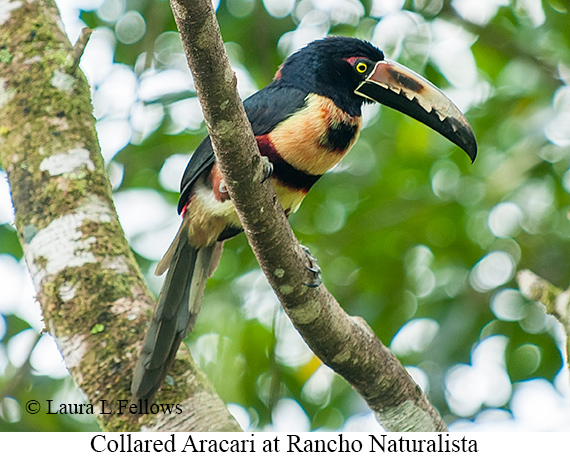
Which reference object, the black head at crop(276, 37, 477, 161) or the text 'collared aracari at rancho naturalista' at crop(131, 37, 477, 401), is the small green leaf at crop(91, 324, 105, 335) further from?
the black head at crop(276, 37, 477, 161)

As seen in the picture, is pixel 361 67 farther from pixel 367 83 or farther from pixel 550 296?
pixel 550 296

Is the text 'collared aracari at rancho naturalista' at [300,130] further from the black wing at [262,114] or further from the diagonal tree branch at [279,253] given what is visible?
the diagonal tree branch at [279,253]

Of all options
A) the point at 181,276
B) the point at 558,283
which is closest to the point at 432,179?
the point at 558,283

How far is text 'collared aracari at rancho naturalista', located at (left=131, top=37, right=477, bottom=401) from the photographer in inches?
122

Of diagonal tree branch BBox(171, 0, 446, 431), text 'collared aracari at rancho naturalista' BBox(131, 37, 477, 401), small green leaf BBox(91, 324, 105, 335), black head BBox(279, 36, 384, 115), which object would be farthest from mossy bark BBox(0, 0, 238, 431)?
black head BBox(279, 36, 384, 115)

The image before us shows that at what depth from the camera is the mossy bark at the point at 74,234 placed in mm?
2594

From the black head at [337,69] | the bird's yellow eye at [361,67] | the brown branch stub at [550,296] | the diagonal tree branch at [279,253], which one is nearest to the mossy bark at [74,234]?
the diagonal tree branch at [279,253]

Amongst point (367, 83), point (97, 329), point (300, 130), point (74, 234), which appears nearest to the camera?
point (97, 329)

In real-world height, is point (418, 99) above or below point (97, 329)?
above

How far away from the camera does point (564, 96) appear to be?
168 inches

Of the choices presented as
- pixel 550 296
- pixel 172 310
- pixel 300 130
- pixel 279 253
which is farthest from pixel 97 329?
pixel 550 296

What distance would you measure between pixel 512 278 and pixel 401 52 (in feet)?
4.88

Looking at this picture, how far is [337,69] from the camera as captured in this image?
11.2 ft

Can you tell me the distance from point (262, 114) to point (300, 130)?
0.20 meters
